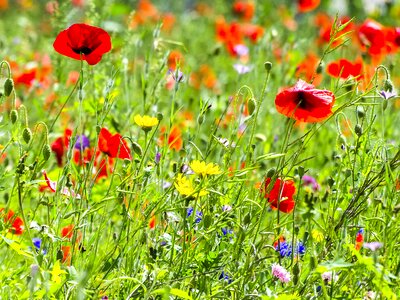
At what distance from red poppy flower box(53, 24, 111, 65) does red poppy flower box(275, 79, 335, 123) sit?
1.30ft

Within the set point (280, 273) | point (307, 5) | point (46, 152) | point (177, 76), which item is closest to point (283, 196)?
point (280, 273)

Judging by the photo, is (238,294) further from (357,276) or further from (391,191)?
(391,191)

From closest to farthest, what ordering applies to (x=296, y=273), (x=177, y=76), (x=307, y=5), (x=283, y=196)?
1. (x=296, y=273)
2. (x=283, y=196)
3. (x=177, y=76)
4. (x=307, y=5)

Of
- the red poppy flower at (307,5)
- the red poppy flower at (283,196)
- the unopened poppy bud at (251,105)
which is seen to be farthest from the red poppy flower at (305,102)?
the red poppy flower at (307,5)

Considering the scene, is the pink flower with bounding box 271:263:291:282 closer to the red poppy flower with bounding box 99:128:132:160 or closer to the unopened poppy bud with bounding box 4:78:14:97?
the red poppy flower with bounding box 99:128:132:160

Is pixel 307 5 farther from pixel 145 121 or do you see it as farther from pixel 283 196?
pixel 145 121

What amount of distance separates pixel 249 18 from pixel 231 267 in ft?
13.8

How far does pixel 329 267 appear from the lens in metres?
1.44

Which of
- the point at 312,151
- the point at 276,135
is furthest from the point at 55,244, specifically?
the point at 312,151

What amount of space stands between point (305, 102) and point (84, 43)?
49cm

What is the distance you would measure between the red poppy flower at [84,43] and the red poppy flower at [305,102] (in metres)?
0.40

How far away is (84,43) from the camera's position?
72.0 inches

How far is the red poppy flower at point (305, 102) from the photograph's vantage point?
1728 mm

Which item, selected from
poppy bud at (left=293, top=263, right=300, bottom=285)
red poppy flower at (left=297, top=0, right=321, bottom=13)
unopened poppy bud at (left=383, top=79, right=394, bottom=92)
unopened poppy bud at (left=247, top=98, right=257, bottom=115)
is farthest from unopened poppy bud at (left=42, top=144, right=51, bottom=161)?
red poppy flower at (left=297, top=0, right=321, bottom=13)
